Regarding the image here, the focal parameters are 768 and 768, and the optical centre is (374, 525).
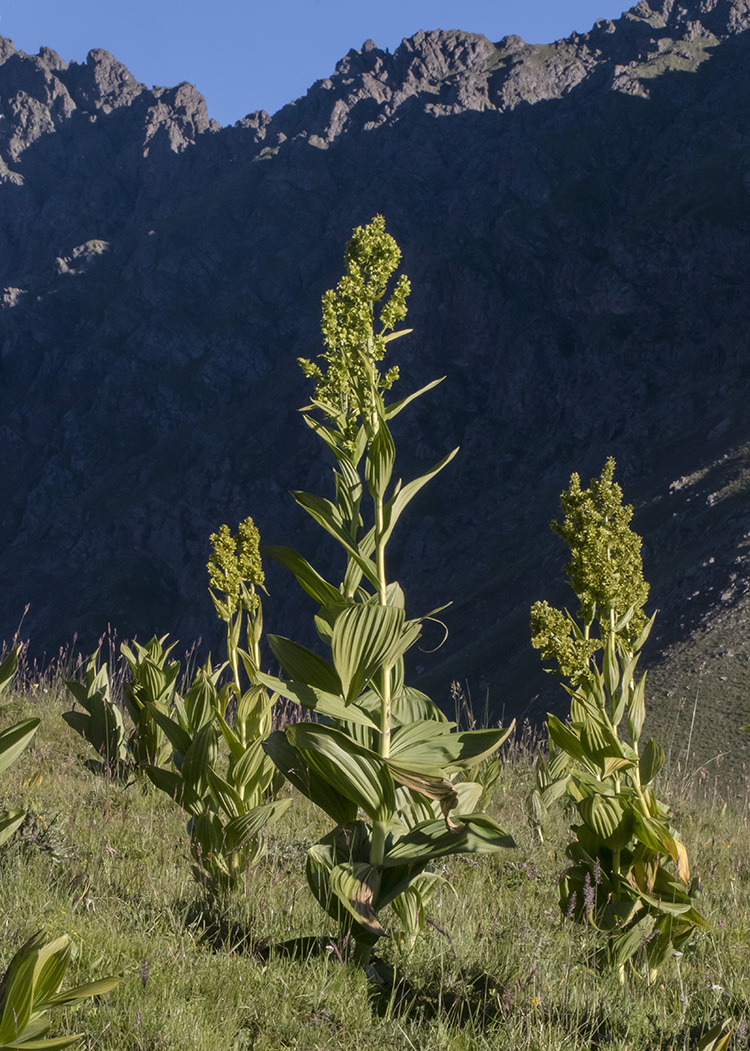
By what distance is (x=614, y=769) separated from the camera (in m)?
2.90

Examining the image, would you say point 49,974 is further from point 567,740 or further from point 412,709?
point 567,740

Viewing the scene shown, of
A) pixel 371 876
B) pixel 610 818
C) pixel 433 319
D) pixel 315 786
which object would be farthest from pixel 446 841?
pixel 433 319

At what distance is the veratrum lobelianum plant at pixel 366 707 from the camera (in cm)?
275

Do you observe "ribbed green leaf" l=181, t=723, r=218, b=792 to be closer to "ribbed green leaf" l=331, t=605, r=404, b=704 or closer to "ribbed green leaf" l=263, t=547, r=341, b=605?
"ribbed green leaf" l=263, t=547, r=341, b=605

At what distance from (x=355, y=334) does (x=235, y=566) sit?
1.52 m

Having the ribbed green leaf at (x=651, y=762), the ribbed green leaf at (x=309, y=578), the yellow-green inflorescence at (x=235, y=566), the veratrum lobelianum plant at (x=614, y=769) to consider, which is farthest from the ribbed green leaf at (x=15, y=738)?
the ribbed green leaf at (x=651, y=762)

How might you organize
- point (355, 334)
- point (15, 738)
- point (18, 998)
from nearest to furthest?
point (18, 998)
point (15, 738)
point (355, 334)

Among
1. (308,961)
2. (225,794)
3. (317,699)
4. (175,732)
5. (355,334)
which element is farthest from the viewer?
(175,732)

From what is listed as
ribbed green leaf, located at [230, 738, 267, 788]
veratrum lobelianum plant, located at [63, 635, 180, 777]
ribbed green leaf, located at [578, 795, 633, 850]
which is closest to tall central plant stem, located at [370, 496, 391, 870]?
ribbed green leaf, located at [578, 795, 633, 850]

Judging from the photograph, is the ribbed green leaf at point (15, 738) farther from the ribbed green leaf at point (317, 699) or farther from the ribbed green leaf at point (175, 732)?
the ribbed green leaf at point (175, 732)

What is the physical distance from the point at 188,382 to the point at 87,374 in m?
17.3

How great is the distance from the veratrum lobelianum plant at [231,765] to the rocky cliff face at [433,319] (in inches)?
1105

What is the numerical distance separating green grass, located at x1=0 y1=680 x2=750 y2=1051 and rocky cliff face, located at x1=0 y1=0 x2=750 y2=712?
27.9 m

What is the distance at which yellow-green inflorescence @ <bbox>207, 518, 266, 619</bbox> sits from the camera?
13.1ft
